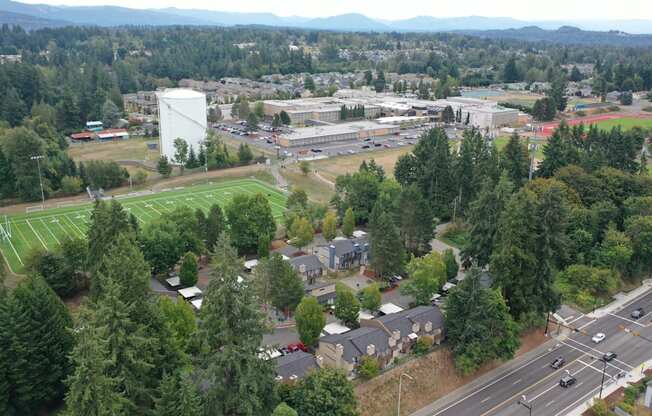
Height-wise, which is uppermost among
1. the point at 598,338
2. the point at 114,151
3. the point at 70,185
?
the point at 70,185

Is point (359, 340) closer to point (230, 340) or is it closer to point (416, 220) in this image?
point (230, 340)

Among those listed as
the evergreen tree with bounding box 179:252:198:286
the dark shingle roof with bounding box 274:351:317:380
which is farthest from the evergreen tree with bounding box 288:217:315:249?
the dark shingle roof with bounding box 274:351:317:380

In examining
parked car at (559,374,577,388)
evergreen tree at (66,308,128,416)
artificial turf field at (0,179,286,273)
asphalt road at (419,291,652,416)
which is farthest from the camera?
artificial turf field at (0,179,286,273)

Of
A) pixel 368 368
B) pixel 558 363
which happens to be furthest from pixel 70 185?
pixel 558 363

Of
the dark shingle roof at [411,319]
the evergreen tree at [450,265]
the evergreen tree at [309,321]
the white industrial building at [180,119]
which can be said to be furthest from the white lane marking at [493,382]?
the white industrial building at [180,119]

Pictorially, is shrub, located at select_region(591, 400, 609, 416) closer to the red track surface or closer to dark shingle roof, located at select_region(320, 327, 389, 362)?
dark shingle roof, located at select_region(320, 327, 389, 362)

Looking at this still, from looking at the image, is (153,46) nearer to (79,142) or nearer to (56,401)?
(79,142)
